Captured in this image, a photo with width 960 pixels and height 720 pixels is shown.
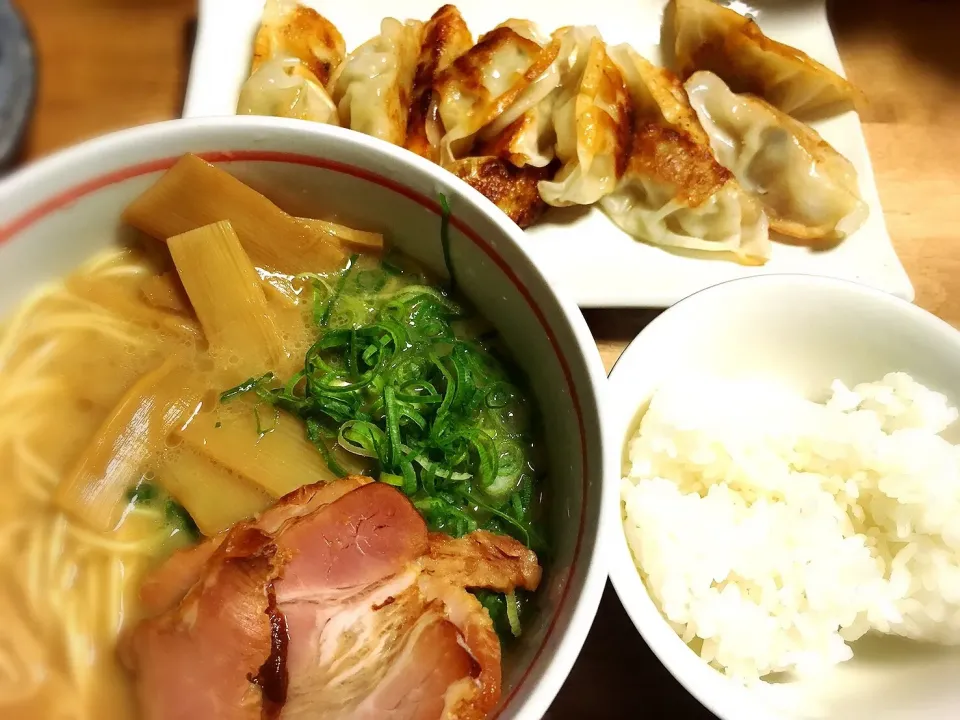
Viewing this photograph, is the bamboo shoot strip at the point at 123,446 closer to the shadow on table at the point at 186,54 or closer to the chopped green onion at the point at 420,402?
the chopped green onion at the point at 420,402

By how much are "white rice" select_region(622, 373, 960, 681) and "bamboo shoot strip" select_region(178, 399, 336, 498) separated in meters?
0.49

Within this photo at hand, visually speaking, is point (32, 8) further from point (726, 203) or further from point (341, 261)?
point (726, 203)

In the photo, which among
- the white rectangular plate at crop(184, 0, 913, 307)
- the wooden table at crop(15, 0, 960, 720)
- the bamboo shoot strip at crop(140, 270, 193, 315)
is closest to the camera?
the bamboo shoot strip at crop(140, 270, 193, 315)

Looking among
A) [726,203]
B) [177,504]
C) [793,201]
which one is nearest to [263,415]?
[177,504]

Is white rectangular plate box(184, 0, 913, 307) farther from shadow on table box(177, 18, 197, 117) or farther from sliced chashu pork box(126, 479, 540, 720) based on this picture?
sliced chashu pork box(126, 479, 540, 720)

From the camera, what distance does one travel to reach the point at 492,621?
0.83 m

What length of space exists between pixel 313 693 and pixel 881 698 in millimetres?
791

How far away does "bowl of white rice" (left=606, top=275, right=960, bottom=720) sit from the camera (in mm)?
1001

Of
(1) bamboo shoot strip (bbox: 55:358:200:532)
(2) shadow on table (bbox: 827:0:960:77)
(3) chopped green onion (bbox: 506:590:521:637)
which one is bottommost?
(3) chopped green onion (bbox: 506:590:521:637)

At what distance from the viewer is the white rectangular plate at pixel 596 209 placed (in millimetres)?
1477

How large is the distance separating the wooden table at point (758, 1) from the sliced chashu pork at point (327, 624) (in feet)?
1.24

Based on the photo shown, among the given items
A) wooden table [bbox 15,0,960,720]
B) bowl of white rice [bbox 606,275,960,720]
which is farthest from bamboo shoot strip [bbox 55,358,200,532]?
bowl of white rice [bbox 606,275,960,720]

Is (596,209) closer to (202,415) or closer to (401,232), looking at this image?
(401,232)

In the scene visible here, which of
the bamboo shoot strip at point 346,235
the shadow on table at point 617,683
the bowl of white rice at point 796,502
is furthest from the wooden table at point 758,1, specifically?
the bamboo shoot strip at point 346,235
